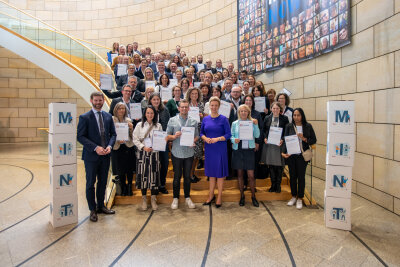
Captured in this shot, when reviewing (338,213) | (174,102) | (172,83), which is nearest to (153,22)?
(172,83)

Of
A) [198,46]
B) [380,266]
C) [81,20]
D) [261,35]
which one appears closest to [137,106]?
[380,266]

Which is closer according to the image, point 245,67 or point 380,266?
point 380,266

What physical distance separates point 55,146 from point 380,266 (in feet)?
→ 12.8

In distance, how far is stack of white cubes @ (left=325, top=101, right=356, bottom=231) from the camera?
320 centimetres

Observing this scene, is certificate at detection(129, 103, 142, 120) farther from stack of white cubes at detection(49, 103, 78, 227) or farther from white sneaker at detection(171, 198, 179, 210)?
white sneaker at detection(171, 198, 179, 210)

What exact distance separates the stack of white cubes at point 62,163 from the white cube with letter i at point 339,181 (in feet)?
11.3

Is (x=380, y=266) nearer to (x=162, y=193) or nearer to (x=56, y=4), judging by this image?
(x=162, y=193)

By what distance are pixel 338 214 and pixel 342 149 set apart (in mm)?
841

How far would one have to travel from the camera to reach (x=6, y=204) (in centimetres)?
418

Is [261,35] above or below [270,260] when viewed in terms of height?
above

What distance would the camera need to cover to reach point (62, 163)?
3369 millimetres

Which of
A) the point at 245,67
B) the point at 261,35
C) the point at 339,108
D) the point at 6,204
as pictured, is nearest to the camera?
the point at 339,108

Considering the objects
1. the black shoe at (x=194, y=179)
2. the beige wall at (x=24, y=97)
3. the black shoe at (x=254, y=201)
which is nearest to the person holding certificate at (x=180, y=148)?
the black shoe at (x=194, y=179)

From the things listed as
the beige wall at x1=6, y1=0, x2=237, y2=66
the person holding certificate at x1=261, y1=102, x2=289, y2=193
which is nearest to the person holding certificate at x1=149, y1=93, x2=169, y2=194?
the person holding certificate at x1=261, y1=102, x2=289, y2=193
